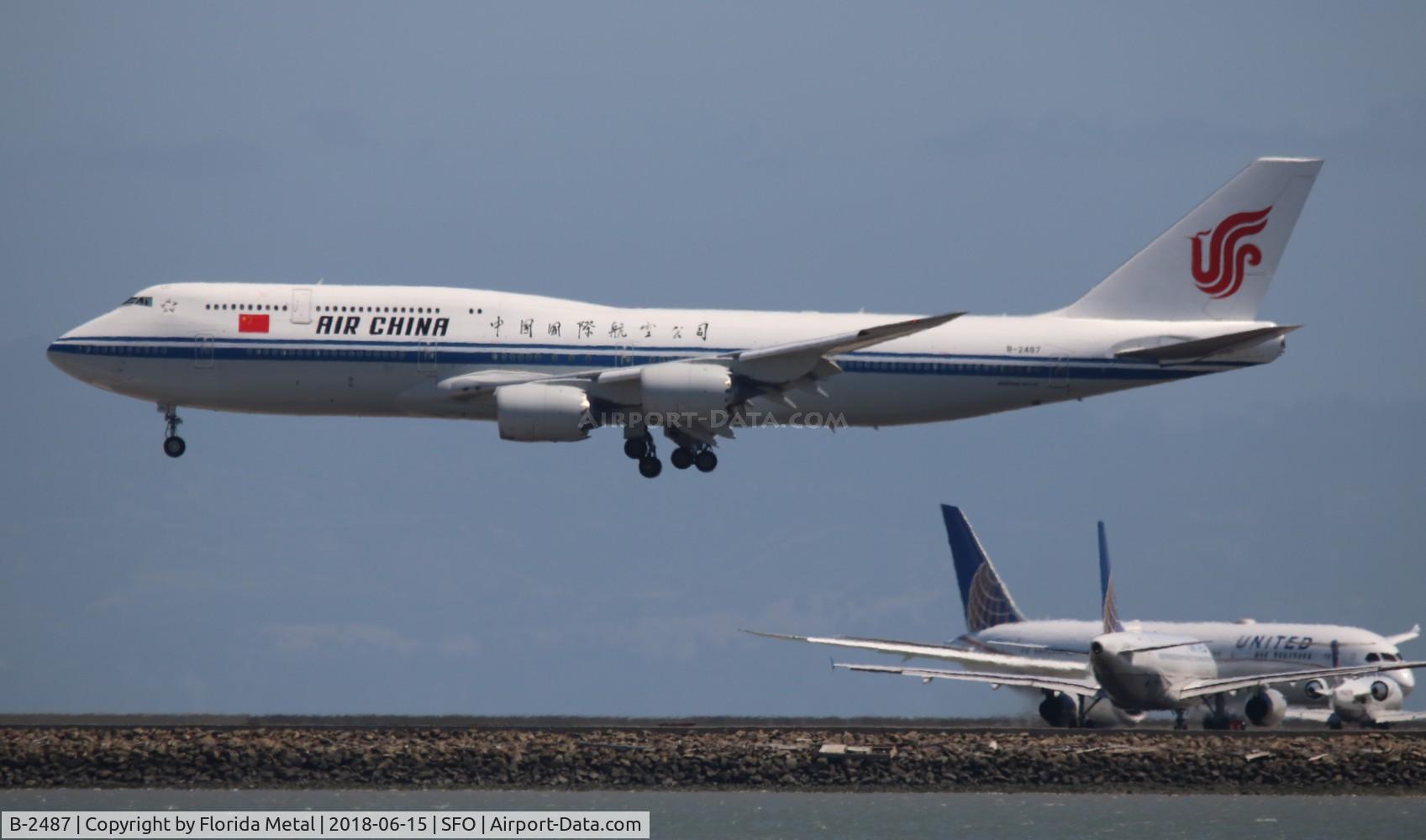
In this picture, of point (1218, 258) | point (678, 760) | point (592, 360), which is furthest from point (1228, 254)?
point (678, 760)

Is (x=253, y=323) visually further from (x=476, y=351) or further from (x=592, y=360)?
(x=592, y=360)

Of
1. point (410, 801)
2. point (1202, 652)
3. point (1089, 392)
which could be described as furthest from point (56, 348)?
point (1202, 652)

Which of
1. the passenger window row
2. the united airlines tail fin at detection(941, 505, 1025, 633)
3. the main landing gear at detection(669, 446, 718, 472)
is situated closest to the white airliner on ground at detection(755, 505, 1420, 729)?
the united airlines tail fin at detection(941, 505, 1025, 633)

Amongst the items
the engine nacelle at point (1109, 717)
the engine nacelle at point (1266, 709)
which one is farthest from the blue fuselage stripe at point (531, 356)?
the engine nacelle at point (1109, 717)

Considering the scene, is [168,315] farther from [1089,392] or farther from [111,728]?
[1089,392]

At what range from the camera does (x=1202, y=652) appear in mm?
69250

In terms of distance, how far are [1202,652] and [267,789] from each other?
104 feet

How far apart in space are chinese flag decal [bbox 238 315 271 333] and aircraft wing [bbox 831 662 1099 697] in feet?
71.9

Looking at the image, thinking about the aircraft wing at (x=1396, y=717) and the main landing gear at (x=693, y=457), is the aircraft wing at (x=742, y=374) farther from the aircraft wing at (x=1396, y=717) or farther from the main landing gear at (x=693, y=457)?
the aircraft wing at (x=1396, y=717)

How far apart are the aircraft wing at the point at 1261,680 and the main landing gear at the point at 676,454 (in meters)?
19.0

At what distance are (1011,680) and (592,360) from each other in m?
21.1

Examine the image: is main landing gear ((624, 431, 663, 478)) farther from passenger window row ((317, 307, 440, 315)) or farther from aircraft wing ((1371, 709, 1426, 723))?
aircraft wing ((1371, 709, 1426, 723))

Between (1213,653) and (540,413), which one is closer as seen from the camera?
(540,413)

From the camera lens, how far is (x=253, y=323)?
Answer: 56.6m
